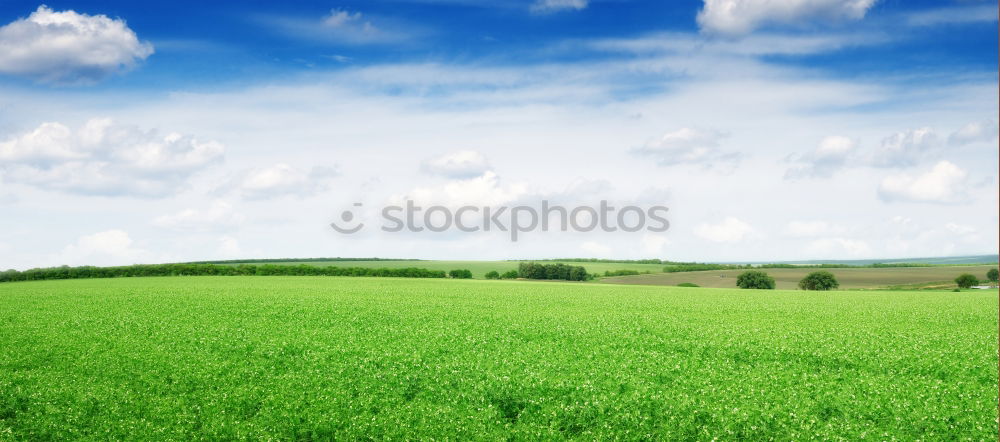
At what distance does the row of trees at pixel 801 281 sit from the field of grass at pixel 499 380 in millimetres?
55127

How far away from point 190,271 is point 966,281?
4337 inches

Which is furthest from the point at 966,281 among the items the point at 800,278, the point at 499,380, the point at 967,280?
the point at 499,380

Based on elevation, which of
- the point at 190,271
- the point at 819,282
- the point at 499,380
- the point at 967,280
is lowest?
the point at 819,282

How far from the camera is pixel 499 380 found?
15.5 metres

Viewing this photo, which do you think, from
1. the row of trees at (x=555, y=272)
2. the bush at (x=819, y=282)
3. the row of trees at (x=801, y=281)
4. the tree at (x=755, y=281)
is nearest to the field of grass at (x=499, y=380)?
the bush at (x=819, y=282)

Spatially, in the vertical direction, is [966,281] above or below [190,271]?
below

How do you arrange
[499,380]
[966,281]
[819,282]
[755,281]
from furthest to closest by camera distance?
[755,281] < [819,282] < [966,281] < [499,380]

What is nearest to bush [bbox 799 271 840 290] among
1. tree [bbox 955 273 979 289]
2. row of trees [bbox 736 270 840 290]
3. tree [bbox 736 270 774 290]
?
row of trees [bbox 736 270 840 290]

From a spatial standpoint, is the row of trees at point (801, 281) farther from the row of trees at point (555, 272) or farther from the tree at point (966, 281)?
the row of trees at point (555, 272)

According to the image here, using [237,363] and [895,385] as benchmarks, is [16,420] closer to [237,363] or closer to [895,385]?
[237,363]

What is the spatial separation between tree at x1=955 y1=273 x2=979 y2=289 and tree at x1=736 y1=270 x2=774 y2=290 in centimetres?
2311

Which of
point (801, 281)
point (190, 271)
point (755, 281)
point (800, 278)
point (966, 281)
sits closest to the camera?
point (966, 281)

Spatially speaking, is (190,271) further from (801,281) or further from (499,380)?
(801,281)

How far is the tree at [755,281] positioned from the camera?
80312 mm
